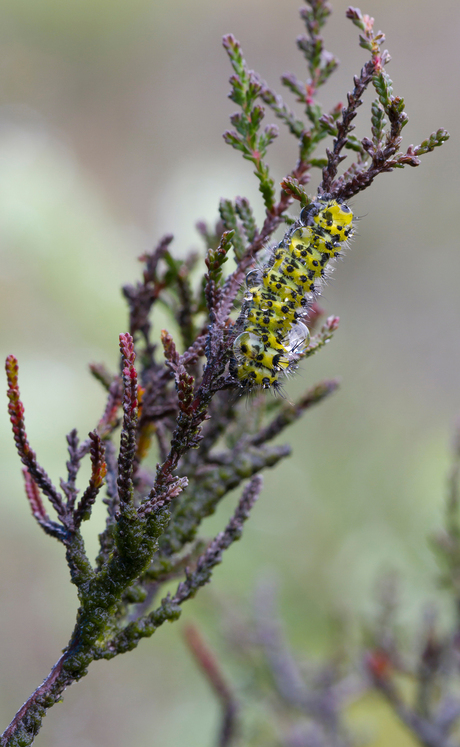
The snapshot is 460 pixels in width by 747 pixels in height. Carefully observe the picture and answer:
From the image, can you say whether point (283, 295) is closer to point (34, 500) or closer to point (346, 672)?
point (34, 500)

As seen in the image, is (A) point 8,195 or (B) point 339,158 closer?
(B) point 339,158

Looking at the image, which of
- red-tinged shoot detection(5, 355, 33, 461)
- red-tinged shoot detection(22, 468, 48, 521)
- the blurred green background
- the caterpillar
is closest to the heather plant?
the blurred green background

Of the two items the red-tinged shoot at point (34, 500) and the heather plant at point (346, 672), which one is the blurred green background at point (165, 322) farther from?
the red-tinged shoot at point (34, 500)

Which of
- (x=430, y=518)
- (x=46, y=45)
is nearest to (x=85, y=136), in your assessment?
(x=46, y=45)

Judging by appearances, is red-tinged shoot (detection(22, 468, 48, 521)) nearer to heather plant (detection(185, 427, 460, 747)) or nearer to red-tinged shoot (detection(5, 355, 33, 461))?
red-tinged shoot (detection(5, 355, 33, 461))

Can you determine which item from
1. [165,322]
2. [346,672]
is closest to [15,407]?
[346,672]

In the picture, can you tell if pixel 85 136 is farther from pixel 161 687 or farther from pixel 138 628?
pixel 138 628
